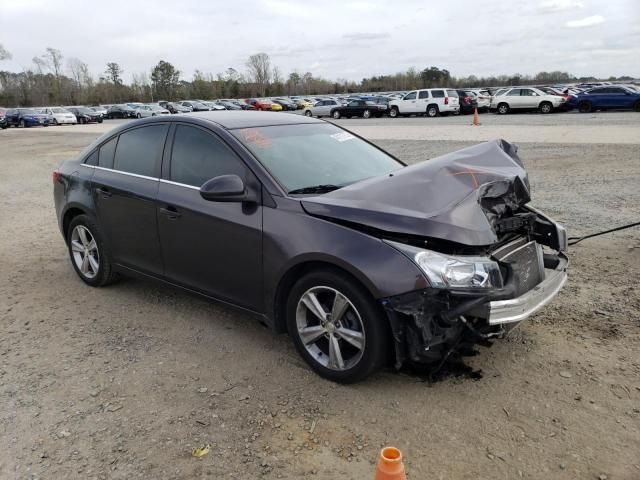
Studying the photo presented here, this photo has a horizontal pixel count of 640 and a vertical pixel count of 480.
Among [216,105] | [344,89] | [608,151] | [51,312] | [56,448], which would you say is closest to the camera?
[56,448]

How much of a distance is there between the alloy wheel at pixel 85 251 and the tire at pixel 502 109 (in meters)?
32.2

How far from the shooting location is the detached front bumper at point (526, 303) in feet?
10.2

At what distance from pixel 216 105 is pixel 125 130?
182ft

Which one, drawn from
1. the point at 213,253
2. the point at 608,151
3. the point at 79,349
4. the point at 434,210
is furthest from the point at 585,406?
the point at 608,151

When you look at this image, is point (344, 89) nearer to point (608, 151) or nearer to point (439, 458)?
point (608, 151)

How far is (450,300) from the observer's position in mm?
3105

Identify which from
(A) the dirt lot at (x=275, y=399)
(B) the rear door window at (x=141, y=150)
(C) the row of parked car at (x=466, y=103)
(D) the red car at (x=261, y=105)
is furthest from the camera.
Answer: (D) the red car at (x=261, y=105)

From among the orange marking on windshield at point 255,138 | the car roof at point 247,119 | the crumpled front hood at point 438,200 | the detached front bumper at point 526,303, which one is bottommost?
the detached front bumper at point 526,303

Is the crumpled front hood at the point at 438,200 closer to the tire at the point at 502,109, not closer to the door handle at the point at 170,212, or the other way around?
the door handle at the point at 170,212

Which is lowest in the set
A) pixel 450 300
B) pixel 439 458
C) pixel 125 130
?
pixel 439 458

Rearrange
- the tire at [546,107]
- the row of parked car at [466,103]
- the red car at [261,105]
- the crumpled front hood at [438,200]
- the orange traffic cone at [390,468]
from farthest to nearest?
the red car at [261,105] → the tire at [546,107] → the row of parked car at [466,103] → the crumpled front hood at [438,200] → the orange traffic cone at [390,468]

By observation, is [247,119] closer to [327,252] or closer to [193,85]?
[327,252]

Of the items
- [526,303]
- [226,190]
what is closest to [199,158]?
[226,190]

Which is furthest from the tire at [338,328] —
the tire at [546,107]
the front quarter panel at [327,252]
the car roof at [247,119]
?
the tire at [546,107]
